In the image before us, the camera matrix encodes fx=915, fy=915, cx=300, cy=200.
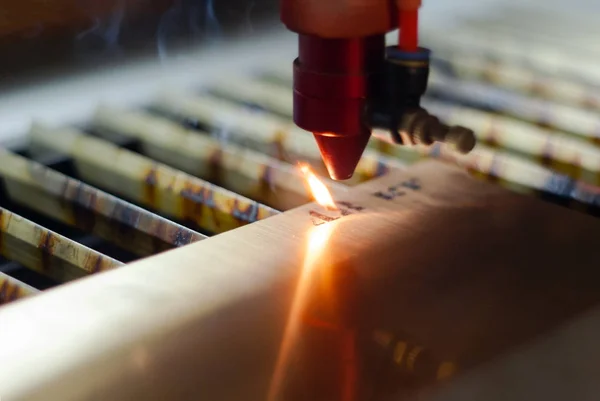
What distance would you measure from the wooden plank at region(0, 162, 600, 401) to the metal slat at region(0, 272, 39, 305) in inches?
2.1

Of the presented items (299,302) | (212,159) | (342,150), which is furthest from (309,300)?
(212,159)

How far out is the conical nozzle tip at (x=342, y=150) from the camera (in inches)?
23.3

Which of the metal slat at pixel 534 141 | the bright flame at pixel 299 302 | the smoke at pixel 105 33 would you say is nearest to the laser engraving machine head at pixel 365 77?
the bright flame at pixel 299 302

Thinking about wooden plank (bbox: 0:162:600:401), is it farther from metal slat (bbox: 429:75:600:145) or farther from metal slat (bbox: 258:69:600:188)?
metal slat (bbox: 429:75:600:145)

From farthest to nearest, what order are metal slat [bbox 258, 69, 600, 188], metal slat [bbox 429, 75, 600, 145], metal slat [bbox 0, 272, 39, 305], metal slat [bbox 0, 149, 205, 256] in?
metal slat [bbox 429, 75, 600, 145] < metal slat [bbox 258, 69, 600, 188] < metal slat [bbox 0, 149, 205, 256] < metal slat [bbox 0, 272, 39, 305]

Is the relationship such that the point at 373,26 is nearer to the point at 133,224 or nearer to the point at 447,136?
the point at 447,136

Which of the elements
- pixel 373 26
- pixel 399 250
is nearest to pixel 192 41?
pixel 399 250

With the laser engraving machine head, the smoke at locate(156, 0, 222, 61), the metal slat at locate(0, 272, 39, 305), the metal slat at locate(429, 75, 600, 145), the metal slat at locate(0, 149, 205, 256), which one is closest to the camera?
the laser engraving machine head

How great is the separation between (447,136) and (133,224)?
13.3 inches

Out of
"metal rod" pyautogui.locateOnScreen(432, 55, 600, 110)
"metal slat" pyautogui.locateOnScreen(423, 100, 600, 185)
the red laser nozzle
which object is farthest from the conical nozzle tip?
"metal rod" pyautogui.locateOnScreen(432, 55, 600, 110)

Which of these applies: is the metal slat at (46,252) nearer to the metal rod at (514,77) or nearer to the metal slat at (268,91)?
the metal slat at (268,91)

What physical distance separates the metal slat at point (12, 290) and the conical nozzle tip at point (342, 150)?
239 mm

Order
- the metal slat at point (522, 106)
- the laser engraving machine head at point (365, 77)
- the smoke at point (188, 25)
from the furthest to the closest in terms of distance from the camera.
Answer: the smoke at point (188, 25) → the metal slat at point (522, 106) → the laser engraving machine head at point (365, 77)

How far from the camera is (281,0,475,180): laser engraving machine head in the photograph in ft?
1.78
